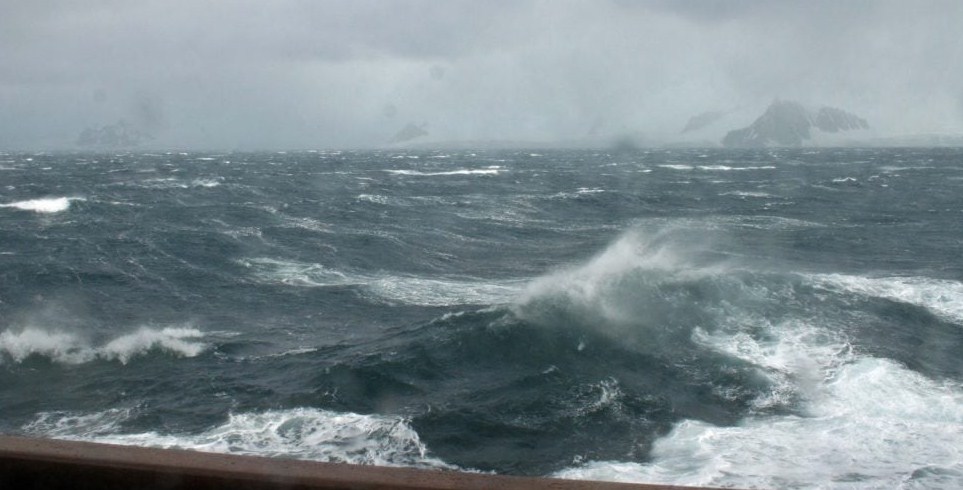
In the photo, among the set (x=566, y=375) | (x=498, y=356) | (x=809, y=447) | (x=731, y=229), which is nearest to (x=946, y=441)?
(x=809, y=447)

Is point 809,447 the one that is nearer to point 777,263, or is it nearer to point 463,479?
point 463,479

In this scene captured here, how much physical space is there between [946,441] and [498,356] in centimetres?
776

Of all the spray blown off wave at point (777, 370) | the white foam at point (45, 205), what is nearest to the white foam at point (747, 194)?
the spray blown off wave at point (777, 370)

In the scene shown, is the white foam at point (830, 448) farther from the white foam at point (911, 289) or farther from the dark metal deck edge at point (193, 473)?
the white foam at point (911, 289)

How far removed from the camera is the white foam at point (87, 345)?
15.6m

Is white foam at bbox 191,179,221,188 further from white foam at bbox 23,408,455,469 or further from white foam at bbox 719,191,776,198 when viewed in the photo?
white foam at bbox 23,408,455,469

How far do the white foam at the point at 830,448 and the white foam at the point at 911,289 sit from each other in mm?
7541

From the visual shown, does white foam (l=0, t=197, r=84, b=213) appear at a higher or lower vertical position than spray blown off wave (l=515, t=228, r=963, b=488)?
higher

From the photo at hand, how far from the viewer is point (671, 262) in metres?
26.3

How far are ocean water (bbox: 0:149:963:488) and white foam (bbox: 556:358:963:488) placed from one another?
1.7 inches

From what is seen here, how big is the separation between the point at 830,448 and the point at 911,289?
1350 centimetres

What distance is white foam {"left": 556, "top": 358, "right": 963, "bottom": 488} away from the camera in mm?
10086

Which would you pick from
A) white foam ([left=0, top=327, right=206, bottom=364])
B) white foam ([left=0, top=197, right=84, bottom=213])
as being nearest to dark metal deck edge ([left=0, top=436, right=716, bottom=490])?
white foam ([left=0, top=327, right=206, bottom=364])

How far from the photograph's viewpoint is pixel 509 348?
1617 cm
